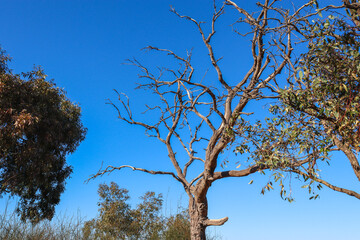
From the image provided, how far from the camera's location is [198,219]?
10602mm

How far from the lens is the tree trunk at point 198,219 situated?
1053 cm

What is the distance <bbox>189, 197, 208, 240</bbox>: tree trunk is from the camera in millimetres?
10531

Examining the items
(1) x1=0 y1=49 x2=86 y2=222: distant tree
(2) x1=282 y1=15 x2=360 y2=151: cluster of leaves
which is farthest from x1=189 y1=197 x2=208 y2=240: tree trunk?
(1) x1=0 y1=49 x2=86 y2=222: distant tree

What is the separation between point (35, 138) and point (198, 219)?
30.7ft

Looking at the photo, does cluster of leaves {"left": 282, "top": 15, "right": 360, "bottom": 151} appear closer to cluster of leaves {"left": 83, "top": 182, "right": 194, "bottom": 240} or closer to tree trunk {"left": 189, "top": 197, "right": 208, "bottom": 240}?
tree trunk {"left": 189, "top": 197, "right": 208, "bottom": 240}

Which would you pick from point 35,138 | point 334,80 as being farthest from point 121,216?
point 334,80

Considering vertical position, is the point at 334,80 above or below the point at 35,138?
below

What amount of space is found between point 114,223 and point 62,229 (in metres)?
13.2

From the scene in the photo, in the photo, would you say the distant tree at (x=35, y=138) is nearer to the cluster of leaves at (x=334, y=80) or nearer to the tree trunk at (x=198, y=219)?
the tree trunk at (x=198, y=219)

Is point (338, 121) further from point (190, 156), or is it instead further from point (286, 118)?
point (190, 156)

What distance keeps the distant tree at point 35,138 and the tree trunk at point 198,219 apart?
7348 millimetres

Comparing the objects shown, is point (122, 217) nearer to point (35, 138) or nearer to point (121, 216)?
point (121, 216)

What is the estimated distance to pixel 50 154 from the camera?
16234mm

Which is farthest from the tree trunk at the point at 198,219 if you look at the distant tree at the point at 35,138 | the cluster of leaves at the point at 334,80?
the distant tree at the point at 35,138
